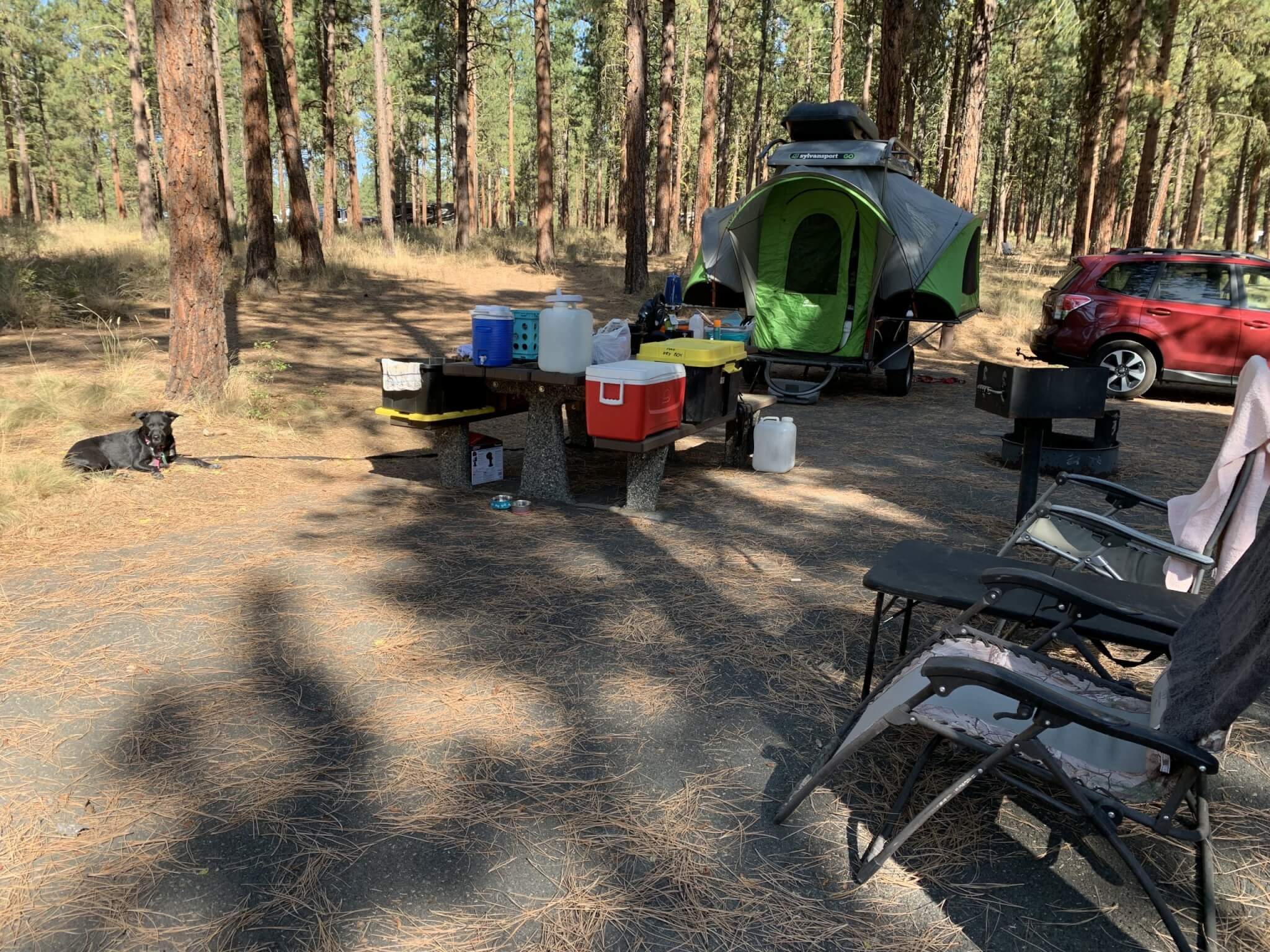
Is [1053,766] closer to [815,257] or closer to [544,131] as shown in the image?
[815,257]

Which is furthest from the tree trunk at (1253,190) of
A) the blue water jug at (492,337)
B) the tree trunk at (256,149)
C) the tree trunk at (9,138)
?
the tree trunk at (9,138)

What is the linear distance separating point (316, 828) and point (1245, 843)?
2.74 meters

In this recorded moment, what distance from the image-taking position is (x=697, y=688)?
3.44 metres

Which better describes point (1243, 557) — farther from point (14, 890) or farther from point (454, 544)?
point (454, 544)

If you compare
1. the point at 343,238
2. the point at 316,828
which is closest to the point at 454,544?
the point at 316,828

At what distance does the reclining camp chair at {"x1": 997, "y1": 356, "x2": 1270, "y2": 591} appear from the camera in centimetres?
315

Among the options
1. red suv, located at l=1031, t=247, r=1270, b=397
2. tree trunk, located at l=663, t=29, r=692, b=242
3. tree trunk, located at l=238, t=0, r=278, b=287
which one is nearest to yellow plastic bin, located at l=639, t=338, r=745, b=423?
red suv, located at l=1031, t=247, r=1270, b=397

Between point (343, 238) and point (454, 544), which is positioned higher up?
point (343, 238)

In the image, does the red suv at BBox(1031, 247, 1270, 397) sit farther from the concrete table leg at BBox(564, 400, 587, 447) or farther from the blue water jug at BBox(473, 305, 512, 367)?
the blue water jug at BBox(473, 305, 512, 367)

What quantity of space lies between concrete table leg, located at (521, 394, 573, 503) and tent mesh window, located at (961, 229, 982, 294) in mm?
6494

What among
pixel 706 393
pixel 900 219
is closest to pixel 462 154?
pixel 900 219

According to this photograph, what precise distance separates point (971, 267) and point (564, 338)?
287 inches

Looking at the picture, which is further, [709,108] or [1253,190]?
[1253,190]

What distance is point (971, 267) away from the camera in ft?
35.7
